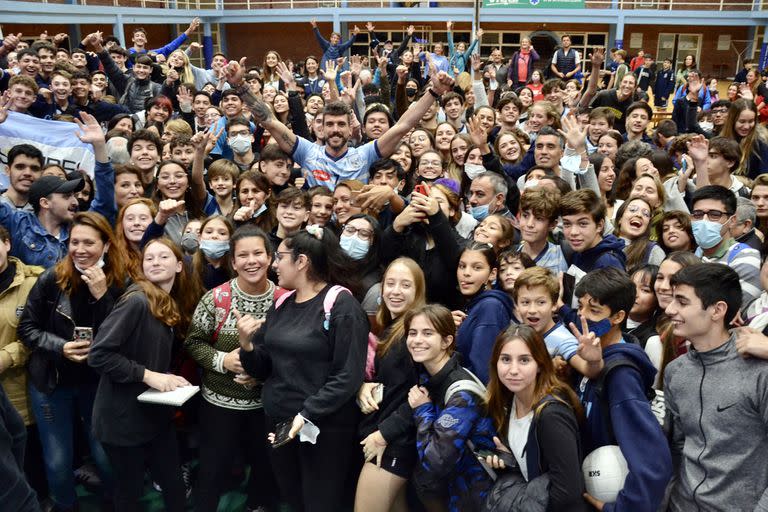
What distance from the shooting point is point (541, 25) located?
89.8 feet

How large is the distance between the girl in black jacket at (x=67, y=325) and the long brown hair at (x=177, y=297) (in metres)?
0.28

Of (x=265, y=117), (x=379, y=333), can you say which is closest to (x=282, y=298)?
(x=379, y=333)

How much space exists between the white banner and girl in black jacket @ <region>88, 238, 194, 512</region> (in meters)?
3.14

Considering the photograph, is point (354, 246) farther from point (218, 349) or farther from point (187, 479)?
point (187, 479)

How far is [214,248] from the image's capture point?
436 centimetres

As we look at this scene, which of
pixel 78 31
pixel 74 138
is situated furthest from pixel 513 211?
pixel 78 31

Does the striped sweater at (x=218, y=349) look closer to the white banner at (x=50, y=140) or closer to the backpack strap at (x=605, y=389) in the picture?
the backpack strap at (x=605, y=389)

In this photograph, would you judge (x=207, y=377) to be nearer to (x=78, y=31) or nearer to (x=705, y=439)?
(x=705, y=439)

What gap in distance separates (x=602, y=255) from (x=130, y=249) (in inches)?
126

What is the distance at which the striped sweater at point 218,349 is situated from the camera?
12.6 feet

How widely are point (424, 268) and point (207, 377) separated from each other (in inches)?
62.4

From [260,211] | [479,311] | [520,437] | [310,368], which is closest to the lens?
[520,437]

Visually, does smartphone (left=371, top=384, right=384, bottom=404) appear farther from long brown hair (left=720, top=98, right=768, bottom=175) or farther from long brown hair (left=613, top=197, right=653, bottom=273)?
long brown hair (left=720, top=98, right=768, bottom=175)

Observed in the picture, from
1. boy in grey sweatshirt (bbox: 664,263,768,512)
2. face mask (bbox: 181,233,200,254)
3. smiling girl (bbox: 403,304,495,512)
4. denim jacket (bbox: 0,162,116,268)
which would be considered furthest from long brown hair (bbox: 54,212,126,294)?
boy in grey sweatshirt (bbox: 664,263,768,512)
